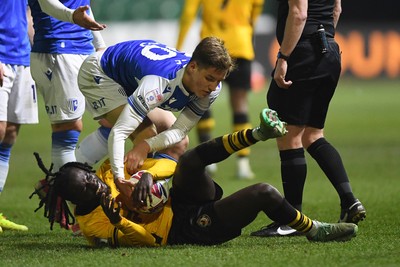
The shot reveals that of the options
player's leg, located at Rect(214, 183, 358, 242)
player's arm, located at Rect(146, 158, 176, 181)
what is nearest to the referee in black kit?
player's leg, located at Rect(214, 183, 358, 242)

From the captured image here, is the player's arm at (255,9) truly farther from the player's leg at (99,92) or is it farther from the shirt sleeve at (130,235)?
the shirt sleeve at (130,235)

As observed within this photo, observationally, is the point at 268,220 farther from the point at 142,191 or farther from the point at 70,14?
the point at 70,14

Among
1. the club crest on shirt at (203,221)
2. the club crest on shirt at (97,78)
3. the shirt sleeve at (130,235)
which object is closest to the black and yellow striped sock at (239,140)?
the club crest on shirt at (203,221)

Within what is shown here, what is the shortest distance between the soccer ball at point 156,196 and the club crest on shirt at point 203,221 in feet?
0.79

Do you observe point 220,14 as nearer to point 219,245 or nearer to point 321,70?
point 321,70

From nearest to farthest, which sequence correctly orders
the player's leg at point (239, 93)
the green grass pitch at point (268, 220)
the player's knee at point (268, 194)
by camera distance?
the green grass pitch at point (268, 220) < the player's knee at point (268, 194) < the player's leg at point (239, 93)

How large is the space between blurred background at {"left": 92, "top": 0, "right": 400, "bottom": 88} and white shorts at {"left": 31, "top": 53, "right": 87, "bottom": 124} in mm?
17934

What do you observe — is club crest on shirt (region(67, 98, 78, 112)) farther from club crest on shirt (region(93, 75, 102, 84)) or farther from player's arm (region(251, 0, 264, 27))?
player's arm (region(251, 0, 264, 27))

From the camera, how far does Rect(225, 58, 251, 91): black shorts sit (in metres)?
10.1

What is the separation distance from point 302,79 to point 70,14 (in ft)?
5.34

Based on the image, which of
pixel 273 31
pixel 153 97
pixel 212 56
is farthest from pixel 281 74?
pixel 273 31

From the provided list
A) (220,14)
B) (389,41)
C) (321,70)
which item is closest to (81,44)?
(321,70)

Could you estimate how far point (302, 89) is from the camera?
602 cm

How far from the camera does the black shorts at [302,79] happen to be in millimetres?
6004
